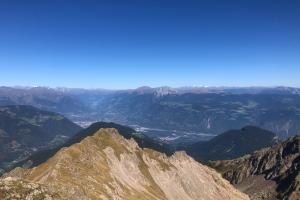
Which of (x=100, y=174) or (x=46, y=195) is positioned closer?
(x=46, y=195)

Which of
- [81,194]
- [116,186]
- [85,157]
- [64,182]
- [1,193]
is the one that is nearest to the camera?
[1,193]

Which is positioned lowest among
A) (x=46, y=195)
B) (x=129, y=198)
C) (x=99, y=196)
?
(x=129, y=198)

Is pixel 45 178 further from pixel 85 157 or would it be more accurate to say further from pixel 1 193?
pixel 1 193

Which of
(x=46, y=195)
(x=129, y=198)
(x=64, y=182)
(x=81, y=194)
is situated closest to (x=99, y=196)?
(x=64, y=182)

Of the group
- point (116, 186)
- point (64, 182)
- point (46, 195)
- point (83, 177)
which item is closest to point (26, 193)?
point (46, 195)

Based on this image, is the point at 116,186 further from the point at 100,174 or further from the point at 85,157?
the point at 85,157

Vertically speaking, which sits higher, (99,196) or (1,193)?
(1,193)

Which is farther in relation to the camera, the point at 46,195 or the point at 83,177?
the point at 83,177

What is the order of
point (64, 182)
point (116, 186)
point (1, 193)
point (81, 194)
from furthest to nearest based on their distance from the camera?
point (116, 186)
point (64, 182)
point (81, 194)
point (1, 193)

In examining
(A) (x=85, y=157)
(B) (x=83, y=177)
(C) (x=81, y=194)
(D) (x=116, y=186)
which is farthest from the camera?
(A) (x=85, y=157)
